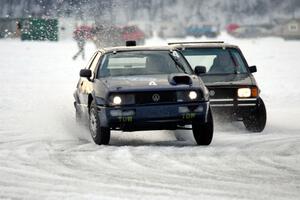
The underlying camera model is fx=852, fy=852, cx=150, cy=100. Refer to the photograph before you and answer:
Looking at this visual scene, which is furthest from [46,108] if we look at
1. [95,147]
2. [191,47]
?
[95,147]

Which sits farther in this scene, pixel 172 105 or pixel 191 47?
pixel 191 47

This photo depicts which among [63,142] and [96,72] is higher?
[96,72]

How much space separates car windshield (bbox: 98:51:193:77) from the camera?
12312 millimetres

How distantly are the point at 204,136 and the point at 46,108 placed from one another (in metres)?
6.88

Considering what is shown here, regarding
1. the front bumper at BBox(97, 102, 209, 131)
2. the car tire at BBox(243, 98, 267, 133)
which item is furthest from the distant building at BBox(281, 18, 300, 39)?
the front bumper at BBox(97, 102, 209, 131)

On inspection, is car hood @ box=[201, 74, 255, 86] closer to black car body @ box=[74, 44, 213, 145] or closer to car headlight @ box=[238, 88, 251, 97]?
car headlight @ box=[238, 88, 251, 97]

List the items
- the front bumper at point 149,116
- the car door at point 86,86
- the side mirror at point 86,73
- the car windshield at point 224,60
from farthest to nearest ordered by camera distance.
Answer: the car windshield at point 224,60 → the car door at point 86,86 → the side mirror at point 86,73 → the front bumper at point 149,116

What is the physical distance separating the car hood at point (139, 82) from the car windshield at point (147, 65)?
368 millimetres

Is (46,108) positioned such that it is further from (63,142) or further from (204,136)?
(204,136)

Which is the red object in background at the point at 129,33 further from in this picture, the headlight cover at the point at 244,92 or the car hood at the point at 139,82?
the car hood at the point at 139,82

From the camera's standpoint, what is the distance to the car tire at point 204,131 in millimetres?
11430

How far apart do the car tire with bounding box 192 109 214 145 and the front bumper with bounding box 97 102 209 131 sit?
0.69 feet

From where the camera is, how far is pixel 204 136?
11.5 meters

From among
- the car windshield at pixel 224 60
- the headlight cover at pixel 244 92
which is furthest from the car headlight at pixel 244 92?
the car windshield at pixel 224 60
